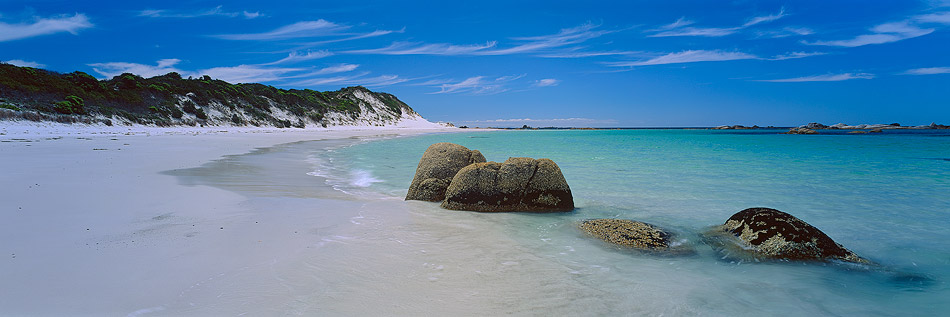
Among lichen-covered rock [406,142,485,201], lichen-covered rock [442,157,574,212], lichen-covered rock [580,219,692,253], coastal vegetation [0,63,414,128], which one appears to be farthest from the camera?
coastal vegetation [0,63,414,128]

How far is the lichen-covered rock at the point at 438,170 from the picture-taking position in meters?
7.48

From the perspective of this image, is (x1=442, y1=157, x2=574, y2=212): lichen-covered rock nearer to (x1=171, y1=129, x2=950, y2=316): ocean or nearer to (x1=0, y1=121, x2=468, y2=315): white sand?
(x1=171, y1=129, x2=950, y2=316): ocean

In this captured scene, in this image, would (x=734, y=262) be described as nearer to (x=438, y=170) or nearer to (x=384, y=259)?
(x=384, y=259)

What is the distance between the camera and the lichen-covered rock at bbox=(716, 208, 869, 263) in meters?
4.60

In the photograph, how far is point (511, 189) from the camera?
6.66 meters

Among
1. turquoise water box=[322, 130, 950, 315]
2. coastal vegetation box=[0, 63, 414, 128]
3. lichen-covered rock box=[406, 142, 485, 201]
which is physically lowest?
turquoise water box=[322, 130, 950, 315]

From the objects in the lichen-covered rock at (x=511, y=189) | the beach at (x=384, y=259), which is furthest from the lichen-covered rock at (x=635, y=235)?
the lichen-covered rock at (x=511, y=189)

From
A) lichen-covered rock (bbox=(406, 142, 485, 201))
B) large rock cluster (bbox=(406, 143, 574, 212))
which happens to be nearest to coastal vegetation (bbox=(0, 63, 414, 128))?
lichen-covered rock (bbox=(406, 142, 485, 201))

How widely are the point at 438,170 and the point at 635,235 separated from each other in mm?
3845

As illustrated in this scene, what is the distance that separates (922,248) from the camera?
528 centimetres

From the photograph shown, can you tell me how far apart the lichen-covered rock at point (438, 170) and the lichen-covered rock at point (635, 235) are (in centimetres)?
269

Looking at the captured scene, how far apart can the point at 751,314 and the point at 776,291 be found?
65cm

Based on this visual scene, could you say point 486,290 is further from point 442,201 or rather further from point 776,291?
point 442,201

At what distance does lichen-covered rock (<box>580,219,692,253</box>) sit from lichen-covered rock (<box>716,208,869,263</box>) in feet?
2.28
